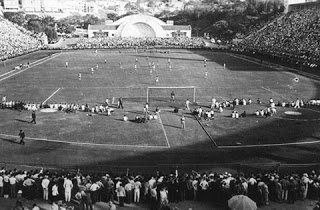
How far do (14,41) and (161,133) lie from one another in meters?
74.2

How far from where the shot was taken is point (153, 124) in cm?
3331

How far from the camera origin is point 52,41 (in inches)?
4914

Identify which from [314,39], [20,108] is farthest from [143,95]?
[314,39]

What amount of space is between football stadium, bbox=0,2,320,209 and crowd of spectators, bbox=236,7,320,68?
786mm

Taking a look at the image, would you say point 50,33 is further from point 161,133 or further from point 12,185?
point 12,185

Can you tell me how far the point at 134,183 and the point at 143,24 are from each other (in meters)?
121

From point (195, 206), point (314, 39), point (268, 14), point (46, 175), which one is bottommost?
point (195, 206)

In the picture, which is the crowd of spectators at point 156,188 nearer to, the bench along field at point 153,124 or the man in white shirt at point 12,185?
the man in white shirt at point 12,185

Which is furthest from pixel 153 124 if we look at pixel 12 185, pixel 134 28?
pixel 134 28

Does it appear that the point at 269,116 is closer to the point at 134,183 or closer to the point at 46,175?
the point at 134,183

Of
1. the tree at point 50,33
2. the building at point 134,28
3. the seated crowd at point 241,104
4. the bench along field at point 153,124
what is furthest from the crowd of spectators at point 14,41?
the seated crowd at point 241,104

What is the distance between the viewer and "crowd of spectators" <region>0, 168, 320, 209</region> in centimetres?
1784

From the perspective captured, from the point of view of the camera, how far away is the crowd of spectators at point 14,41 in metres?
82.2

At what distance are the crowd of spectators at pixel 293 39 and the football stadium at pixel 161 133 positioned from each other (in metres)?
0.79
